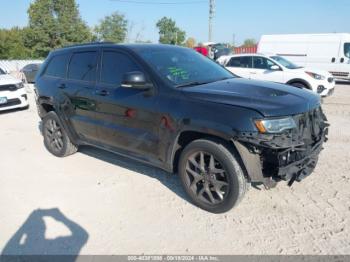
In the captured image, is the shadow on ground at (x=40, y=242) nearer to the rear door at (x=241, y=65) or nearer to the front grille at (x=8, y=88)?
the front grille at (x=8, y=88)

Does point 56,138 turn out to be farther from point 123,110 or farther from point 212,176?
point 212,176

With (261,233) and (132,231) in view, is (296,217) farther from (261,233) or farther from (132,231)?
(132,231)

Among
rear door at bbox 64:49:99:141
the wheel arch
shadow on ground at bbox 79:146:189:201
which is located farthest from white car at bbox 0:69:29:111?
the wheel arch

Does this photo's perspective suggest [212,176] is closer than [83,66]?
Yes

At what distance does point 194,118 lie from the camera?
133 inches

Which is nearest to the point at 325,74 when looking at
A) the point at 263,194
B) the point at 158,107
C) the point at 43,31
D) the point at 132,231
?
the point at 263,194

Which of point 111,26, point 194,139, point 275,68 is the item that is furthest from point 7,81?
point 111,26

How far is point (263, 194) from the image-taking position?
4.00 metres

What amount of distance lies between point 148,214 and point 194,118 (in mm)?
1219

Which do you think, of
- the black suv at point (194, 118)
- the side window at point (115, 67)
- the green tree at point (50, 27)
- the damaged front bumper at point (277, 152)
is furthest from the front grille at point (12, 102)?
the green tree at point (50, 27)

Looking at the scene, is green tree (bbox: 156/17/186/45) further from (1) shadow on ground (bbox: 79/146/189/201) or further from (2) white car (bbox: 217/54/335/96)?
(1) shadow on ground (bbox: 79/146/189/201)

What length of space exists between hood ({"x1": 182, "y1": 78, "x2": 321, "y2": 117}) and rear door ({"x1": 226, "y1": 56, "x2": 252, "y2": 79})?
7730 mm

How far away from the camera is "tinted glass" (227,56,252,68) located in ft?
37.7

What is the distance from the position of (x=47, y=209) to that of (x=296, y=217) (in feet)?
9.28
